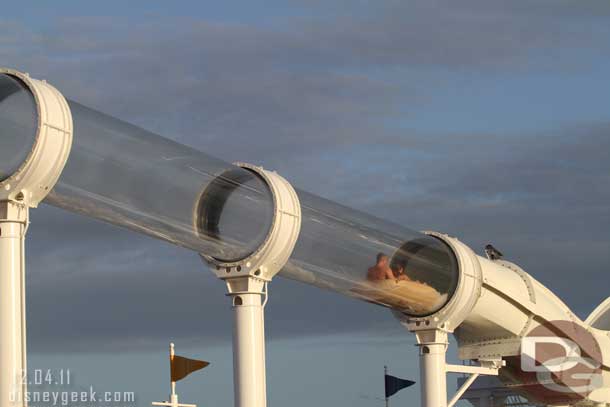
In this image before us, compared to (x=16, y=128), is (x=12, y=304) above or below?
below

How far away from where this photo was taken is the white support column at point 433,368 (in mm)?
24406

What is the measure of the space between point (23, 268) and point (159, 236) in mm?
3532

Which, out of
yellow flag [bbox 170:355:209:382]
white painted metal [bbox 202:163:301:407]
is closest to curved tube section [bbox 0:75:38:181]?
yellow flag [bbox 170:355:209:382]

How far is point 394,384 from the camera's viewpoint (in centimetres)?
2867

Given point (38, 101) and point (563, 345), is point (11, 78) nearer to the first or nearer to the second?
point (38, 101)

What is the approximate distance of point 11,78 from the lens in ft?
52.5

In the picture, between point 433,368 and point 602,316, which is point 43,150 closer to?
point 433,368

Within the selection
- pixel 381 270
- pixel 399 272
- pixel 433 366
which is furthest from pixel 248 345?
pixel 433 366

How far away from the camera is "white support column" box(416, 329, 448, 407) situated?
2441 centimetres

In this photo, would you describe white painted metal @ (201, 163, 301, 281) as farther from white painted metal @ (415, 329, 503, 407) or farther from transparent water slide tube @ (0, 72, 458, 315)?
white painted metal @ (415, 329, 503, 407)

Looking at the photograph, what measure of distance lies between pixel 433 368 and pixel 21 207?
36.4 feet

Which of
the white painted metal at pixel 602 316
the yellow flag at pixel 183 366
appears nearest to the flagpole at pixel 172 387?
the yellow flag at pixel 183 366

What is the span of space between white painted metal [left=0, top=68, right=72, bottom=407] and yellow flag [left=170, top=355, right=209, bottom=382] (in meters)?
3.47

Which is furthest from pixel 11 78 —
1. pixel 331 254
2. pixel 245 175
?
pixel 331 254
